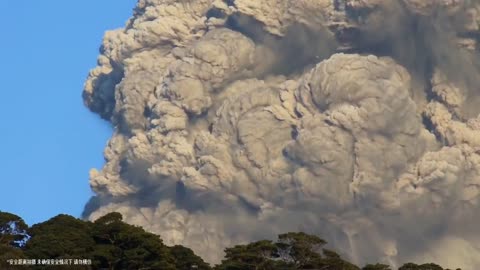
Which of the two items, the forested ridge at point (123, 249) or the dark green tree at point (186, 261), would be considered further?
the dark green tree at point (186, 261)

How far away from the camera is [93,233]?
82375mm

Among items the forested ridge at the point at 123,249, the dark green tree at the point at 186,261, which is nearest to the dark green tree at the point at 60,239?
the forested ridge at the point at 123,249

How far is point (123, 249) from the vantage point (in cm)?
8106

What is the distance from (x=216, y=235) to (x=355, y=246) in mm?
10567

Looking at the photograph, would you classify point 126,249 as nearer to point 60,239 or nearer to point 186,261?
point 60,239

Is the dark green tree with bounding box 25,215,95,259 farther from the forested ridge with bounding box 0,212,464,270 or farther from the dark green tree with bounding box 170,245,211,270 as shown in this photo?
the dark green tree with bounding box 170,245,211,270

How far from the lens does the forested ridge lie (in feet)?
257

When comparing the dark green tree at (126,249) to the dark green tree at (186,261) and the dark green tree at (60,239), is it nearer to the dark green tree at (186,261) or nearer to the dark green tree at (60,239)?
the dark green tree at (60,239)

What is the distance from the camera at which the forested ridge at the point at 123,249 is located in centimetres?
7844


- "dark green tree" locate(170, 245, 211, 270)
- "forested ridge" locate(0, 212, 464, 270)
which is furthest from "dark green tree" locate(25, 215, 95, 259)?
"dark green tree" locate(170, 245, 211, 270)

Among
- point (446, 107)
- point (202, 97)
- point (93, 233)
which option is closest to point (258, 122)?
point (202, 97)

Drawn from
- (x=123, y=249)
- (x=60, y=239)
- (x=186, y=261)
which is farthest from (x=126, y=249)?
(x=186, y=261)

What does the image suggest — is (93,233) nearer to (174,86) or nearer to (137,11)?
(174,86)

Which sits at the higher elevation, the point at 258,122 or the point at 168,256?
the point at 258,122
